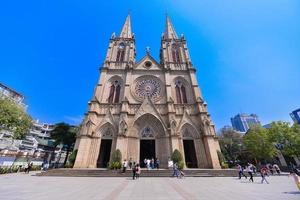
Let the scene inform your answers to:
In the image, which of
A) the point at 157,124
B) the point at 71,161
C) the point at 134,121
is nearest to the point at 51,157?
the point at 71,161

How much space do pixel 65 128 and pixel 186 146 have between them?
2553 centimetres

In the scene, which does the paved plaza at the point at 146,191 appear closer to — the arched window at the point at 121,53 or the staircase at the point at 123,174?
the staircase at the point at 123,174

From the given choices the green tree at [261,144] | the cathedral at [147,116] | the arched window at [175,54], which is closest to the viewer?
the cathedral at [147,116]

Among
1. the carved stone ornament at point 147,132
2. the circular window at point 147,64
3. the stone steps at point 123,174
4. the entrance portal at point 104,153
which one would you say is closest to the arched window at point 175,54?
the circular window at point 147,64

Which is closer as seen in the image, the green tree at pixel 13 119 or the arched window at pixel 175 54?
the green tree at pixel 13 119

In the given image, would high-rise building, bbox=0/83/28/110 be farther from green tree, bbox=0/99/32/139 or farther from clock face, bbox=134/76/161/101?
clock face, bbox=134/76/161/101

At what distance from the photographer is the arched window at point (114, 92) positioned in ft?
76.2

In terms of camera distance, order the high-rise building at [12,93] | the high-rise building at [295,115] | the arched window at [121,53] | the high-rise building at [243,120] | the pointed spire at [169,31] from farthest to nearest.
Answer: the high-rise building at [243,120]
the high-rise building at [12,93]
the high-rise building at [295,115]
the pointed spire at [169,31]
the arched window at [121,53]

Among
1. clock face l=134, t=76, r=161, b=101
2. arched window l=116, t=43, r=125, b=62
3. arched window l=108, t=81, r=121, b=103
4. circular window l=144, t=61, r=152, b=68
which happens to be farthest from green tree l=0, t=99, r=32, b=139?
circular window l=144, t=61, r=152, b=68

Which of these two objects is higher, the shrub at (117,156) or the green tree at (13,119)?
the green tree at (13,119)

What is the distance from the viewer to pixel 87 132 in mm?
18797

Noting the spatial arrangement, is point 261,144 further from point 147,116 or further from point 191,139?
point 147,116

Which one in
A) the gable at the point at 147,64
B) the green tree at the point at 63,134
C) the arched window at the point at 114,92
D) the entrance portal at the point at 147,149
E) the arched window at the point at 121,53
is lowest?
the entrance portal at the point at 147,149

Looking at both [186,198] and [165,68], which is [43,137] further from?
[186,198]
